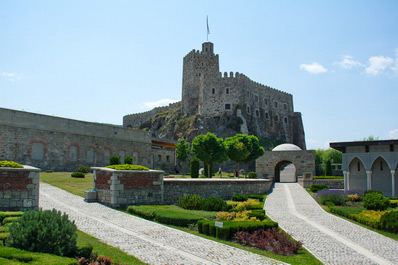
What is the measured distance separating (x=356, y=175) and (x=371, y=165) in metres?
2.04

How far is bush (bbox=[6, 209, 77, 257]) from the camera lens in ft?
27.6

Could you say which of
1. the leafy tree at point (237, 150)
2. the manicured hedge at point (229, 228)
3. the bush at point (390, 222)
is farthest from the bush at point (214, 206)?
the leafy tree at point (237, 150)

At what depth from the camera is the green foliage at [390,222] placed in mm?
14327

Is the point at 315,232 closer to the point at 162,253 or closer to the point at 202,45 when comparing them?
the point at 162,253

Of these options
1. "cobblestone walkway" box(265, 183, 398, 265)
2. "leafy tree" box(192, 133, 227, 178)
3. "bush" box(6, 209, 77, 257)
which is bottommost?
"cobblestone walkway" box(265, 183, 398, 265)

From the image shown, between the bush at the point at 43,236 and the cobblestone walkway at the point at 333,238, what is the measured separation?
276 inches

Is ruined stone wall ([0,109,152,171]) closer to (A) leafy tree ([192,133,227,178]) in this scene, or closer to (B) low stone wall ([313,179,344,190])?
(A) leafy tree ([192,133,227,178])

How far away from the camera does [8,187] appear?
48.4 ft

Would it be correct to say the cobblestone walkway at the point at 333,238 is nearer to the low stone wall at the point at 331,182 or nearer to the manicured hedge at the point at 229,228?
the manicured hedge at the point at 229,228

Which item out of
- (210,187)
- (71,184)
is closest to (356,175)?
(210,187)

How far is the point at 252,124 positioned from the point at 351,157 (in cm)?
4151

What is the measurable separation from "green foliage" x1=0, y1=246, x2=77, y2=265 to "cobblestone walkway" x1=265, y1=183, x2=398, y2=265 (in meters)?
7.05

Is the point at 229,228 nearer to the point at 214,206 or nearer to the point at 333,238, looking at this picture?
the point at 333,238

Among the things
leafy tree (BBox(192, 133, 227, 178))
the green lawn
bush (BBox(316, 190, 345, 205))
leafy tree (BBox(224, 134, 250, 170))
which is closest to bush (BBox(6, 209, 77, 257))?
the green lawn
